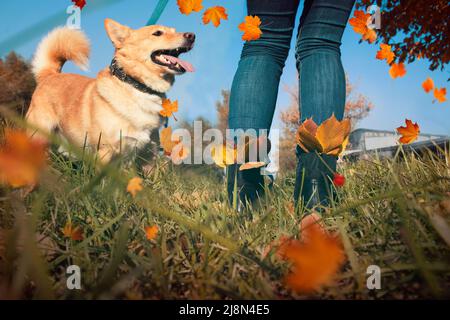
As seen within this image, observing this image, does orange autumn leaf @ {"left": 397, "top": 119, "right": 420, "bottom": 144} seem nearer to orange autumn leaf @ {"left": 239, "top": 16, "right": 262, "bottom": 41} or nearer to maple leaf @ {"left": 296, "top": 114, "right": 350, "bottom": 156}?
maple leaf @ {"left": 296, "top": 114, "right": 350, "bottom": 156}

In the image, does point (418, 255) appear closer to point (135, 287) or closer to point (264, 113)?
point (135, 287)

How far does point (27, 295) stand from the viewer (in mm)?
562

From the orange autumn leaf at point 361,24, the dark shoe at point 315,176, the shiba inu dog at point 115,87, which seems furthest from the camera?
the shiba inu dog at point 115,87

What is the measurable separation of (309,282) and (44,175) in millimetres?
413

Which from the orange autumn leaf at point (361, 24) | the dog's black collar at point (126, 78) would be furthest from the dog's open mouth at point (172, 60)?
the orange autumn leaf at point (361, 24)

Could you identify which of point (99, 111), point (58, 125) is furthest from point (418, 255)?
point (58, 125)

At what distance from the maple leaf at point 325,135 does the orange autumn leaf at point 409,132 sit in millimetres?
294

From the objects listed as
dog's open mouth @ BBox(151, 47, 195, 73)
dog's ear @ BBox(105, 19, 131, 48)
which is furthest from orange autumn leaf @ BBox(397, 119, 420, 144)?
dog's ear @ BBox(105, 19, 131, 48)

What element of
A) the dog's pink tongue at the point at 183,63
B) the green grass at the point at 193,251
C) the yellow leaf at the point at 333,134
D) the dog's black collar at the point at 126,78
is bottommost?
the green grass at the point at 193,251

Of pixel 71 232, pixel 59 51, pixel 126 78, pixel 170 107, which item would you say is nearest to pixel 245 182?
pixel 71 232

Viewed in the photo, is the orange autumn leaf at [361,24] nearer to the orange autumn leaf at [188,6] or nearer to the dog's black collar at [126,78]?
the orange autumn leaf at [188,6]

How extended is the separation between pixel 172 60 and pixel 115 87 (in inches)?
24.9

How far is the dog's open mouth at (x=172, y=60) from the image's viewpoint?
10.6ft

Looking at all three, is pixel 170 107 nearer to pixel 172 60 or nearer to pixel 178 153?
pixel 178 153
